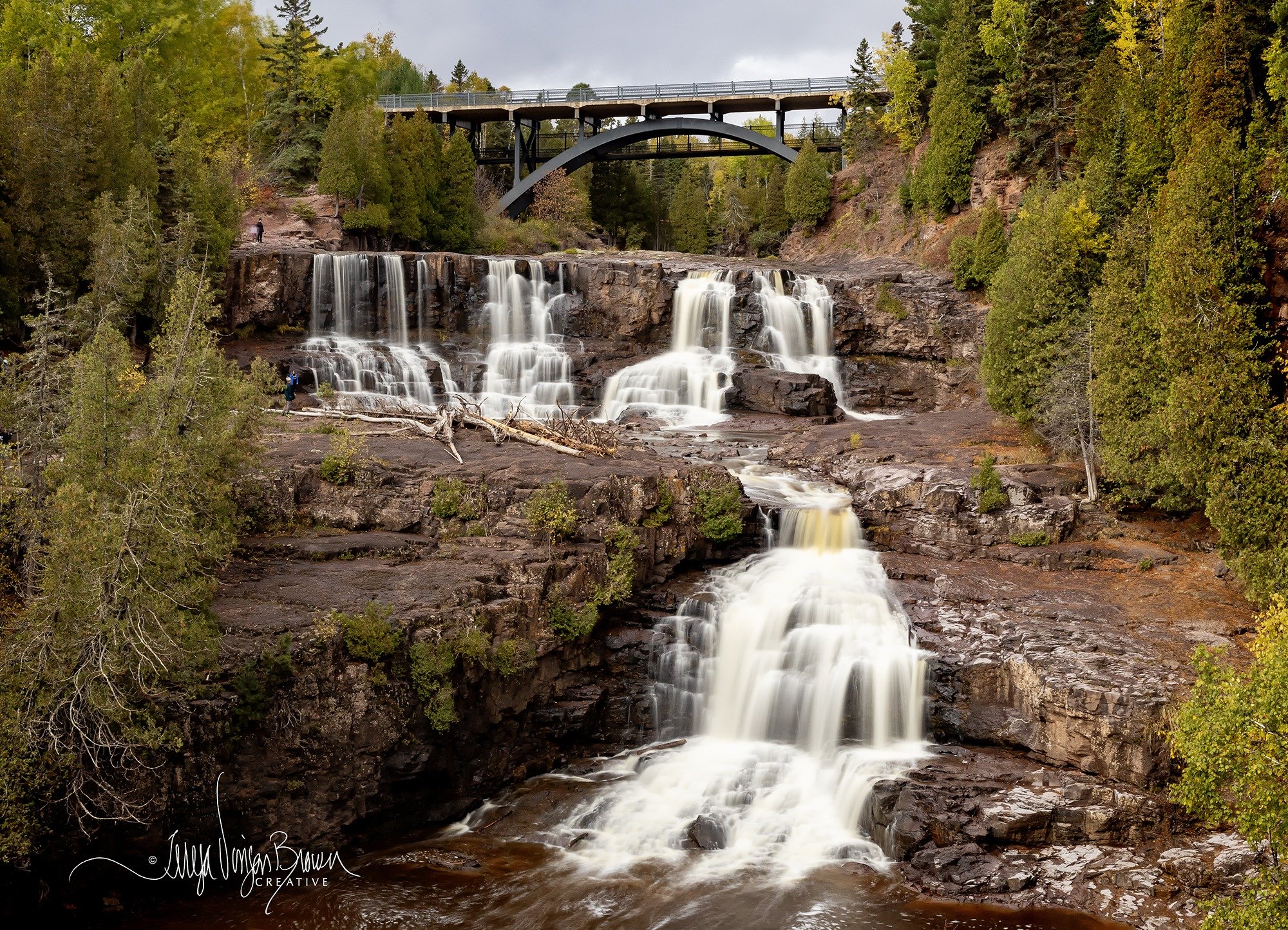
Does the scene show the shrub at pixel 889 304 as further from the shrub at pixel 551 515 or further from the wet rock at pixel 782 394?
the shrub at pixel 551 515

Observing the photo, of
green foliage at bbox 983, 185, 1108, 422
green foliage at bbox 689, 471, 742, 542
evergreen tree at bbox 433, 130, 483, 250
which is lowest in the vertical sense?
green foliage at bbox 689, 471, 742, 542

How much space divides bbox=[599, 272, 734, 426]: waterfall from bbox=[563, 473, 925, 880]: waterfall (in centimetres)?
1299

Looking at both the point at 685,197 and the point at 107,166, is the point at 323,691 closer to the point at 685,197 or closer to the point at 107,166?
the point at 107,166

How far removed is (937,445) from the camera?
89.1 ft

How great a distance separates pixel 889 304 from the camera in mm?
38625

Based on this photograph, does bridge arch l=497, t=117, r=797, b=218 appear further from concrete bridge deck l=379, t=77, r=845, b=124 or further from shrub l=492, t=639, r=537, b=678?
shrub l=492, t=639, r=537, b=678

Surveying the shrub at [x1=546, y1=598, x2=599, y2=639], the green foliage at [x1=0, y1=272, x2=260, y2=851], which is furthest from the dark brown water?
the shrub at [x1=546, y1=598, x2=599, y2=639]

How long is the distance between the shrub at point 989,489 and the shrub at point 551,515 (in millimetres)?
9274

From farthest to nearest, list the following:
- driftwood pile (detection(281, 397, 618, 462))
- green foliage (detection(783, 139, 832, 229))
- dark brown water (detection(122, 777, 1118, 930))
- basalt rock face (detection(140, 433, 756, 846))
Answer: green foliage (detection(783, 139, 832, 229)), driftwood pile (detection(281, 397, 618, 462)), basalt rock face (detection(140, 433, 756, 846)), dark brown water (detection(122, 777, 1118, 930))

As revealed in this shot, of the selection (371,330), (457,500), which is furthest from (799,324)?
(457,500)

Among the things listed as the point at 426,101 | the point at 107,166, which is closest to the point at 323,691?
the point at 107,166

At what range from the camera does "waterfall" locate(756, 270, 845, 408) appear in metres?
37.6
